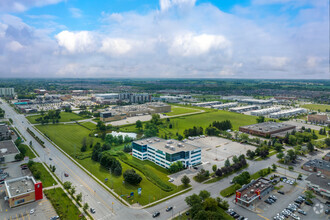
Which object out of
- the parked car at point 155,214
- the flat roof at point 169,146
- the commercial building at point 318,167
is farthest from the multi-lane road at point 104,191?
the flat roof at point 169,146

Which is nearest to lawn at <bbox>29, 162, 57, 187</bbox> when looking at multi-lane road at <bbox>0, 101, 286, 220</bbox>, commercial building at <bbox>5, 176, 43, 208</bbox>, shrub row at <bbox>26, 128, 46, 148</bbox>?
multi-lane road at <bbox>0, 101, 286, 220</bbox>

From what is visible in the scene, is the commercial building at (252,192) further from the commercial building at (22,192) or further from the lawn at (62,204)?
the commercial building at (22,192)

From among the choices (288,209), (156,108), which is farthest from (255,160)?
(156,108)

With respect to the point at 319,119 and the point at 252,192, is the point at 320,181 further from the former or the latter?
the point at 319,119

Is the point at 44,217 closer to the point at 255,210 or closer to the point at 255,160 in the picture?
the point at 255,210

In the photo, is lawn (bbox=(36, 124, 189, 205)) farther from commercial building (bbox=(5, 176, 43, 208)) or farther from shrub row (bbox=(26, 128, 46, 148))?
commercial building (bbox=(5, 176, 43, 208))
